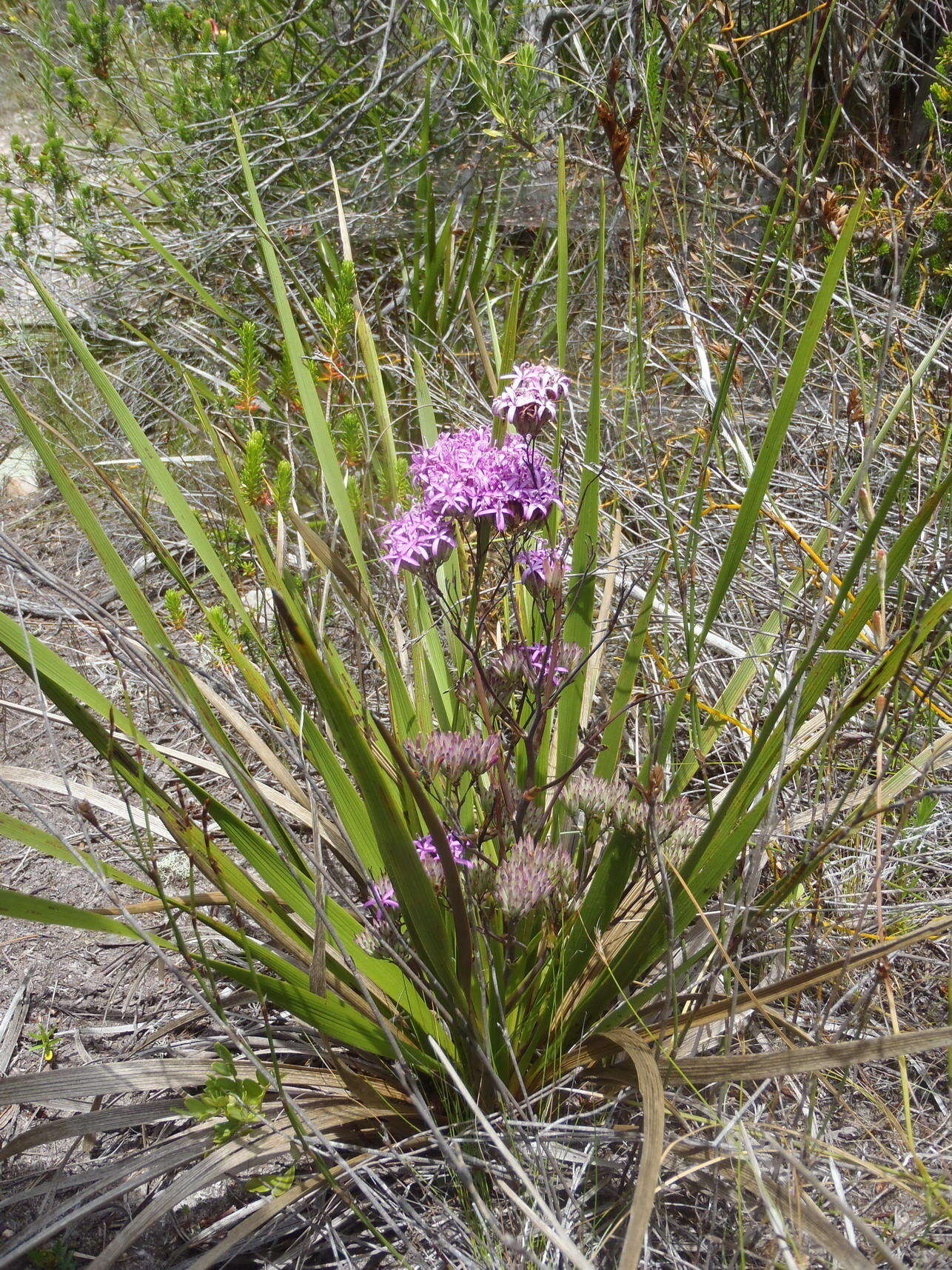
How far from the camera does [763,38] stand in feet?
9.59

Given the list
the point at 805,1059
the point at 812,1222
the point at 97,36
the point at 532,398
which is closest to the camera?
the point at 812,1222

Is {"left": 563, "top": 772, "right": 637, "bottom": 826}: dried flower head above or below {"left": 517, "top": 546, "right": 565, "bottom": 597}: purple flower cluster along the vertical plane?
below

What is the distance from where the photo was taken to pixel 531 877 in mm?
1040

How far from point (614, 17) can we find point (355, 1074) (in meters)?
3.36

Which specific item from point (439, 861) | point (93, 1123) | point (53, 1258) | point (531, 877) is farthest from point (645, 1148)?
point (53, 1258)

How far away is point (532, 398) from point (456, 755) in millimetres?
512

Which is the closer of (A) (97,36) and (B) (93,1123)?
(B) (93,1123)

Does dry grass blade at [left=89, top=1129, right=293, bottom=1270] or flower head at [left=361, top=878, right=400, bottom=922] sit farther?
flower head at [left=361, top=878, right=400, bottom=922]

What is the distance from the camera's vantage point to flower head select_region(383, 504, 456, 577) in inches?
47.5

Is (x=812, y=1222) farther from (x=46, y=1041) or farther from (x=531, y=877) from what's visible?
(x=46, y=1041)

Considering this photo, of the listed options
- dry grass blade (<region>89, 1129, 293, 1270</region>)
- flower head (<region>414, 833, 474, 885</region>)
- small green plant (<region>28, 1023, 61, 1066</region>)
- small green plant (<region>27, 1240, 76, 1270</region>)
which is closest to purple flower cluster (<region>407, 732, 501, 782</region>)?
flower head (<region>414, 833, 474, 885</region>)

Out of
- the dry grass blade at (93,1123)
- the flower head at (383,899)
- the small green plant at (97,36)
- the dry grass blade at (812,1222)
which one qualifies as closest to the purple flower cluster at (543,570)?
the flower head at (383,899)

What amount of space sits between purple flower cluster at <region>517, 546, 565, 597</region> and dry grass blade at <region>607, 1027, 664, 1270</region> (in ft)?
2.00

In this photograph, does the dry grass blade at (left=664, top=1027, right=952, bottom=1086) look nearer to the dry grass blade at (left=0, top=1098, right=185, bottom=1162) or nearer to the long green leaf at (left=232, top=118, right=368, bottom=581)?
the dry grass blade at (left=0, top=1098, right=185, bottom=1162)
